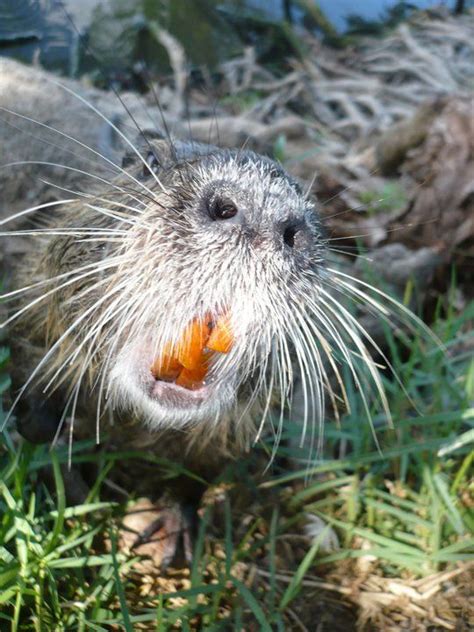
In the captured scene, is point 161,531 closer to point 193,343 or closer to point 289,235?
point 193,343

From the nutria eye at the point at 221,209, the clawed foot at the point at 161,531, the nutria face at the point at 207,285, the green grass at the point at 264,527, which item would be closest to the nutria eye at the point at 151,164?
the nutria face at the point at 207,285

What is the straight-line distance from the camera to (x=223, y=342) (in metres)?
1.71

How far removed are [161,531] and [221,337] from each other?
1.03 meters

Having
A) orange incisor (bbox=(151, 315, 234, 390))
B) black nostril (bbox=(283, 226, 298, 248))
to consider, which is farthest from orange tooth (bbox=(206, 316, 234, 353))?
black nostril (bbox=(283, 226, 298, 248))

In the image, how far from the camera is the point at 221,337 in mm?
1706

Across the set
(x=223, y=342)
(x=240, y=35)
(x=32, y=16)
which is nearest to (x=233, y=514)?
(x=223, y=342)

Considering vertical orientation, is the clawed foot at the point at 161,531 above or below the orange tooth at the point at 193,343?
below

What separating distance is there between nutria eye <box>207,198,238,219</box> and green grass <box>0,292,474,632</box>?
871mm

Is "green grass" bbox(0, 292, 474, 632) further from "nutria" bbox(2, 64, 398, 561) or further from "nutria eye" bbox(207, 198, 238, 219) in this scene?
"nutria eye" bbox(207, 198, 238, 219)

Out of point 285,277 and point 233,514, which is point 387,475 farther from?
point 285,277

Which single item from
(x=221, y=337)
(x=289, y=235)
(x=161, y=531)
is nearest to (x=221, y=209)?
(x=289, y=235)

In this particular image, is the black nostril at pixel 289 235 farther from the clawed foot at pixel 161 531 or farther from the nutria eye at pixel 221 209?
the clawed foot at pixel 161 531

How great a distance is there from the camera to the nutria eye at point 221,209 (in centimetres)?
165

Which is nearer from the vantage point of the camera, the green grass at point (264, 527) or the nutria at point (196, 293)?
the nutria at point (196, 293)
